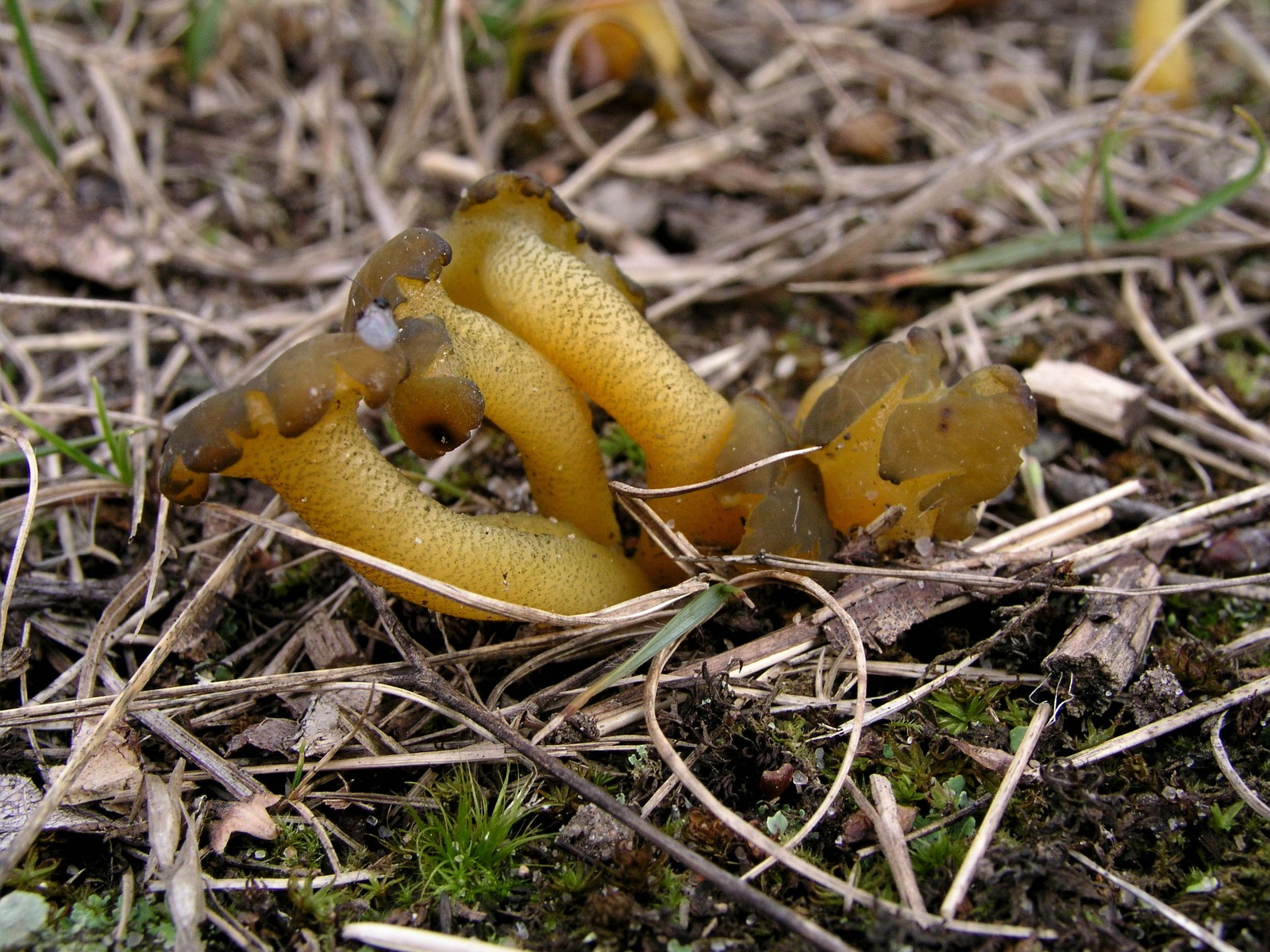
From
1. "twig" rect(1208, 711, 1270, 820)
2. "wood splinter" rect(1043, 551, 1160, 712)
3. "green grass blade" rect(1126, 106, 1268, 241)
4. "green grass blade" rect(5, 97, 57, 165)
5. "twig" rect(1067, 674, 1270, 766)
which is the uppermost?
"green grass blade" rect(5, 97, 57, 165)

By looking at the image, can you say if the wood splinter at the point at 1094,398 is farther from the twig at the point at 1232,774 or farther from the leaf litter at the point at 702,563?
the twig at the point at 1232,774

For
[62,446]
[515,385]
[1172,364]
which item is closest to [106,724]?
[62,446]

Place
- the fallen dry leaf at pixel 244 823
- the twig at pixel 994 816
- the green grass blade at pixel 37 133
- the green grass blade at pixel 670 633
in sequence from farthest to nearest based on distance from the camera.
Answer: the green grass blade at pixel 37 133 → the green grass blade at pixel 670 633 → the fallen dry leaf at pixel 244 823 → the twig at pixel 994 816

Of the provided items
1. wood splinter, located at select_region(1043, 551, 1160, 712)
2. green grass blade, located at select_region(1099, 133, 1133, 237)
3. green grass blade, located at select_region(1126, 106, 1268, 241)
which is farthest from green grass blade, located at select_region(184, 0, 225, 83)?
wood splinter, located at select_region(1043, 551, 1160, 712)

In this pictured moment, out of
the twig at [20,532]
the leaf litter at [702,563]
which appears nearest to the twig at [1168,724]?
the leaf litter at [702,563]

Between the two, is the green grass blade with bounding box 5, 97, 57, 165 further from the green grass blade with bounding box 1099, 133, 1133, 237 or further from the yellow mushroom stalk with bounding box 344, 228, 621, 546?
the green grass blade with bounding box 1099, 133, 1133, 237

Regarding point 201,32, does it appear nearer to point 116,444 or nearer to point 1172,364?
point 116,444
